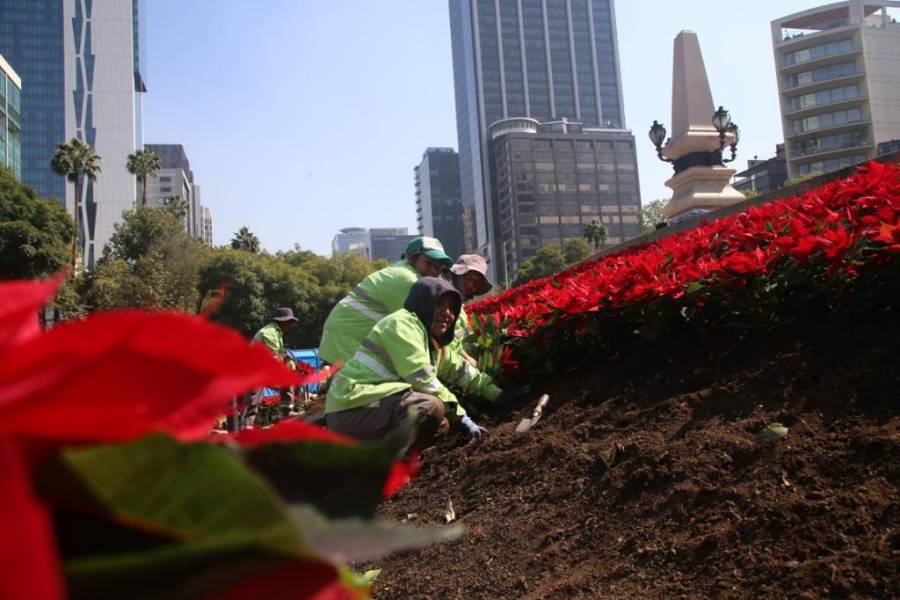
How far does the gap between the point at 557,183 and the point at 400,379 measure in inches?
3836

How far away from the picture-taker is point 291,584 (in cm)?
36

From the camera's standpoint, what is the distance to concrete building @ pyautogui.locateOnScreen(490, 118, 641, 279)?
96.4m

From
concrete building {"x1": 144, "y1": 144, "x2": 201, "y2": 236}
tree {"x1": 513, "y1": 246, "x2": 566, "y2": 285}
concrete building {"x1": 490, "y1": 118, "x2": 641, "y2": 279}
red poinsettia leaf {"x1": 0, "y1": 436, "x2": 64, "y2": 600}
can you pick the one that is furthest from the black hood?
concrete building {"x1": 144, "y1": 144, "x2": 201, "y2": 236}

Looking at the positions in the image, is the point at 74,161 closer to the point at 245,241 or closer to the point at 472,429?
the point at 245,241

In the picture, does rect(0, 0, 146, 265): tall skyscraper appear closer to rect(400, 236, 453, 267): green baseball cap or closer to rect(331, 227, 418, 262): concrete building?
rect(331, 227, 418, 262): concrete building

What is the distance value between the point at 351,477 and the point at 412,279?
4.60 m

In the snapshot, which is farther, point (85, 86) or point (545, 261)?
point (85, 86)

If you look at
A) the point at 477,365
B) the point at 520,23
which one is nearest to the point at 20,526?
the point at 477,365

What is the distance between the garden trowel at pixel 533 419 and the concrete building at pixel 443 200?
119 m

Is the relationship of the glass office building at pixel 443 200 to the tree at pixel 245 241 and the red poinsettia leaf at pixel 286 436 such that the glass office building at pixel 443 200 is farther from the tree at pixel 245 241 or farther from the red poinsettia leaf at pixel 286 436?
the red poinsettia leaf at pixel 286 436

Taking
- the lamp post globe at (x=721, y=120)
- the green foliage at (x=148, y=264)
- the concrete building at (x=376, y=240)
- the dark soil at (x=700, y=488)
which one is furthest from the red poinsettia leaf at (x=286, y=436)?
the concrete building at (x=376, y=240)

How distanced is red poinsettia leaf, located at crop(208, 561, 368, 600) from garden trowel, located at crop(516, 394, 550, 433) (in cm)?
349

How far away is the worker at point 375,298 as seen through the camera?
502cm

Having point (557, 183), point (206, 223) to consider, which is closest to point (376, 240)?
point (206, 223)
